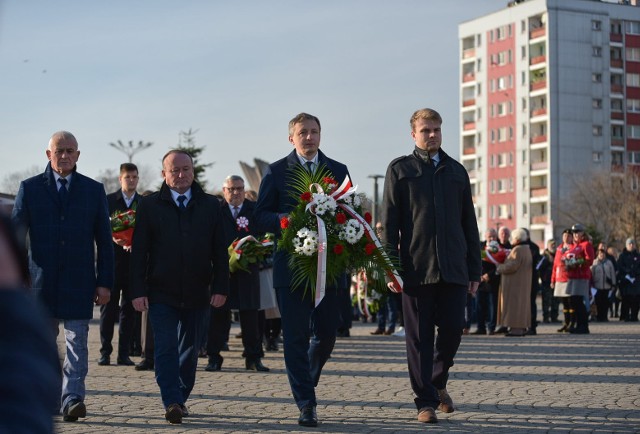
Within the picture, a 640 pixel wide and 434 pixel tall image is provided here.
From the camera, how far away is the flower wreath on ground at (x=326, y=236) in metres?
8.73

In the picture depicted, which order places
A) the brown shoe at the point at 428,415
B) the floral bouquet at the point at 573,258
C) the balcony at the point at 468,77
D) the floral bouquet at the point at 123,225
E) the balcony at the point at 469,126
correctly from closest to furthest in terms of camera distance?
the brown shoe at the point at 428,415 < the floral bouquet at the point at 123,225 < the floral bouquet at the point at 573,258 < the balcony at the point at 468,77 < the balcony at the point at 469,126

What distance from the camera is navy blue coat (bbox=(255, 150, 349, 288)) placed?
8.93 meters

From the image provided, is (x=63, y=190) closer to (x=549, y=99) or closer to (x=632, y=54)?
(x=549, y=99)

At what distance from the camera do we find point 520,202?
124 meters

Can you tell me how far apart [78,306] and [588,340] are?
531 inches

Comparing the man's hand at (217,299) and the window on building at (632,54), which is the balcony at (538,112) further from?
the man's hand at (217,299)

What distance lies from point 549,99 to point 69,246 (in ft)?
364

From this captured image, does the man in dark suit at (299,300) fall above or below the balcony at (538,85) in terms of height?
below

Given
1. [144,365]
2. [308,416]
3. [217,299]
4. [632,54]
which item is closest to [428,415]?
[308,416]

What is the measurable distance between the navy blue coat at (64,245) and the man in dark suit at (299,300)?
4.47 feet

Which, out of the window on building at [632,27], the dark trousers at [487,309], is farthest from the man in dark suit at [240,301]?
the window on building at [632,27]

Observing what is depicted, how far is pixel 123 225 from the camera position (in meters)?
13.8

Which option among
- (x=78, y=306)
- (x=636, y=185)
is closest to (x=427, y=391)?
(x=78, y=306)

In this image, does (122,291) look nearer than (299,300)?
No
